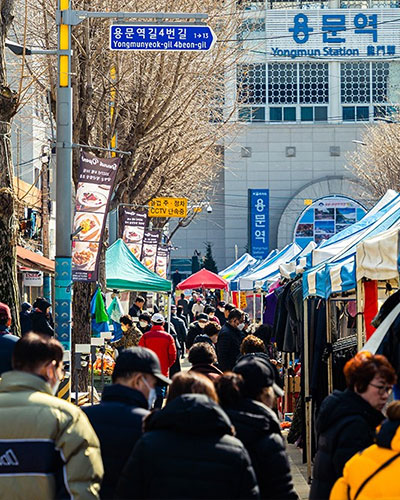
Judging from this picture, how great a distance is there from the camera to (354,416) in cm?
546

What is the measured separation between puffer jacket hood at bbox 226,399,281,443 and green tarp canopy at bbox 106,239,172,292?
15249mm

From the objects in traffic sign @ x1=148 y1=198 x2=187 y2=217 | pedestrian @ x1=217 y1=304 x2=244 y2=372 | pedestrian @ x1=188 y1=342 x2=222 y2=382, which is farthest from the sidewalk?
traffic sign @ x1=148 y1=198 x2=187 y2=217

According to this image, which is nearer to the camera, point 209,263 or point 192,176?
point 192,176

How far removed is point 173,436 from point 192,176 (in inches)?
1516

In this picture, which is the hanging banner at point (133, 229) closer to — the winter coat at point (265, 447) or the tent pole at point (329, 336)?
the tent pole at point (329, 336)

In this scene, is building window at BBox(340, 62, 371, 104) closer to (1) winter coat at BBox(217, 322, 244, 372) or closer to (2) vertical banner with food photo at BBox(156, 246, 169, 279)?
(2) vertical banner with food photo at BBox(156, 246, 169, 279)

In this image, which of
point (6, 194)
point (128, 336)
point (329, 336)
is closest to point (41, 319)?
point (128, 336)

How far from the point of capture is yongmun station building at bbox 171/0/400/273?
69.7m

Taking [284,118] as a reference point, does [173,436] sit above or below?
below

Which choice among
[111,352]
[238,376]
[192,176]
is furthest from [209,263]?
[238,376]

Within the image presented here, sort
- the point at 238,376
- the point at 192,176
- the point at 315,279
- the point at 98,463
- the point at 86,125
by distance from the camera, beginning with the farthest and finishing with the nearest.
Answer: the point at 192,176
the point at 86,125
the point at 315,279
the point at 238,376
the point at 98,463

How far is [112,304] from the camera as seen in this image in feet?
74.0

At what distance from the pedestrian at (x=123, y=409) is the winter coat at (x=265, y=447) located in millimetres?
448

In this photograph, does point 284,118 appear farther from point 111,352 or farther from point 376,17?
point 111,352
